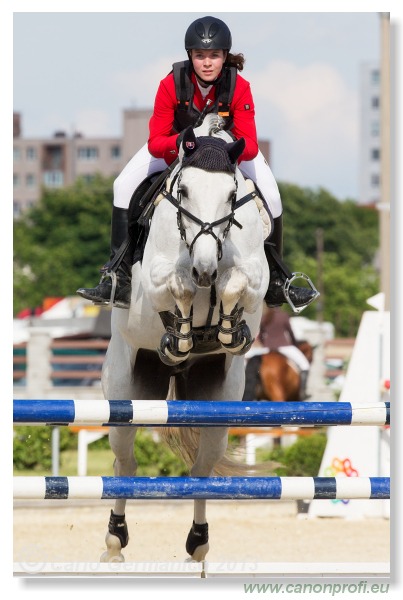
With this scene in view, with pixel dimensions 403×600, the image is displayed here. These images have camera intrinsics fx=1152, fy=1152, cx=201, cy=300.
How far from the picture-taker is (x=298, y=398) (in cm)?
1352

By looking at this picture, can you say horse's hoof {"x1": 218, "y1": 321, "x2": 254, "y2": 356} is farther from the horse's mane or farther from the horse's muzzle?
the horse's mane

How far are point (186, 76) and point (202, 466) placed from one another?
210 cm

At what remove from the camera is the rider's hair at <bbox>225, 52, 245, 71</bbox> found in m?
5.44

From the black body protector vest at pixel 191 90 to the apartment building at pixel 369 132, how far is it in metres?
107

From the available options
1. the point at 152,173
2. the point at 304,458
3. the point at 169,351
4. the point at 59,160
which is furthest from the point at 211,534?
the point at 59,160

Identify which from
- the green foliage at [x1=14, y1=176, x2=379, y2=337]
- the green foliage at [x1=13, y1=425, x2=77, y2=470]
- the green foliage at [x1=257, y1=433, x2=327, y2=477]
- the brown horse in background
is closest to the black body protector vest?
the green foliage at [x1=257, y1=433, x2=327, y2=477]

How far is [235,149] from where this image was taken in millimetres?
5059

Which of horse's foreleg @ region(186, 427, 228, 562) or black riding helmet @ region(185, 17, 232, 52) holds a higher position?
black riding helmet @ region(185, 17, 232, 52)

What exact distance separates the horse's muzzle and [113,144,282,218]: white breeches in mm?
1154

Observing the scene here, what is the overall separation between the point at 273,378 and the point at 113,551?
23.7 ft

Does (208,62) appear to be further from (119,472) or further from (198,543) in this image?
(198,543)

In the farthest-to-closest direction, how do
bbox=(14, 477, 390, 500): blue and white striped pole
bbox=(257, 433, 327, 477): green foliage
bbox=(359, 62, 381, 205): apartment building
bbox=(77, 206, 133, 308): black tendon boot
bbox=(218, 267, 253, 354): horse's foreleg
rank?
bbox=(359, 62, 381, 205): apartment building, bbox=(257, 433, 327, 477): green foliage, bbox=(77, 206, 133, 308): black tendon boot, bbox=(218, 267, 253, 354): horse's foreleg, bbox=(14, 477, 390, 500): blue and white striped pole

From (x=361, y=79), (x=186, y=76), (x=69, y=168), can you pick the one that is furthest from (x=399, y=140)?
(x=361, y=79)

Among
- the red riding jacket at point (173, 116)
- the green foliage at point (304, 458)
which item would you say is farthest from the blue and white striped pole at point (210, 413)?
the green foliage at point (304, 458)
